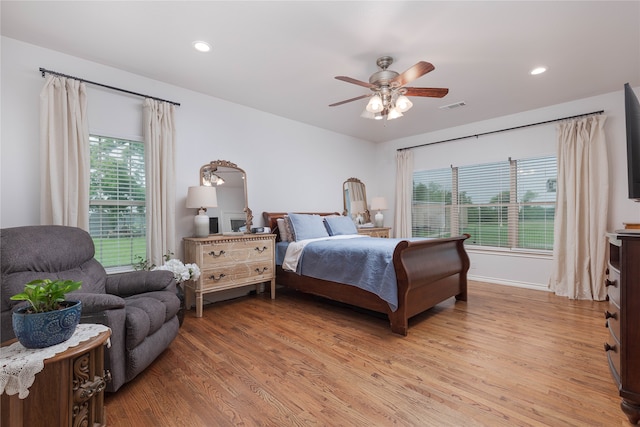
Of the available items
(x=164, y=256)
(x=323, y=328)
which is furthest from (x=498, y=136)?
(x=164, y=256)

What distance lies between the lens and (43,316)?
1.25 meters

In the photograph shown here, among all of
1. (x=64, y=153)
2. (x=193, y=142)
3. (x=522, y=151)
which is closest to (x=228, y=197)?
(x=193, y=142)

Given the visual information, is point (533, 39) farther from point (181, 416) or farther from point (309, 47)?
point (181, 416)

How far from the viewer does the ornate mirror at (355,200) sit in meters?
5.72

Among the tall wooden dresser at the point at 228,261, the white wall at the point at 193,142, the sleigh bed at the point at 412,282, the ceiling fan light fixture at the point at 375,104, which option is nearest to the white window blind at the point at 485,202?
the sleigh bed at the point at 412,282

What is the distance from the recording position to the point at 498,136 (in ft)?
15.6

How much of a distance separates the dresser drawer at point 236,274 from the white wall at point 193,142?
55 cm

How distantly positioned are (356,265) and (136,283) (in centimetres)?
204

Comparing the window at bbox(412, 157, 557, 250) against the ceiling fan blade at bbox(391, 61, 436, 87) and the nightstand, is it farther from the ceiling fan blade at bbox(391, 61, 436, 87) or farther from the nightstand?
the ceiling fan blade at bbox(391, 61, 436, 87)

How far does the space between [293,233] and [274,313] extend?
114 centimetres

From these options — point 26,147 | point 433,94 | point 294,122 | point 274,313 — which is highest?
point 294,122

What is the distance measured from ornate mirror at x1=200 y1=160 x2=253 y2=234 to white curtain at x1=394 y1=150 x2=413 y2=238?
307cm

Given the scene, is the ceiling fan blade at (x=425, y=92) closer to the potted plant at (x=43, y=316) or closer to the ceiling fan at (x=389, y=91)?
the ceiling fan at (x=389, y=91)

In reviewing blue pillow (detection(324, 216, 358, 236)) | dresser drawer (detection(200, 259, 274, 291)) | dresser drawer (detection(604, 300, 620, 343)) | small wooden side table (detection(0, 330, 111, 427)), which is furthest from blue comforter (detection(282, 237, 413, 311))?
small wooden side table (detection(0, 330, 111, 427))
